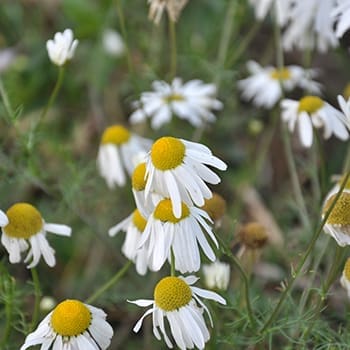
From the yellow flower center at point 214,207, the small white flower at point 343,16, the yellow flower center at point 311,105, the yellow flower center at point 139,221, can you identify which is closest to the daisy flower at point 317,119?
the yellow flower center at point 311,105

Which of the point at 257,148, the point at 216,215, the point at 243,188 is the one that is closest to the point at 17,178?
the point at 216,215

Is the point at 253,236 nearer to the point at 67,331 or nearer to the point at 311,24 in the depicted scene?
the point at 67,331

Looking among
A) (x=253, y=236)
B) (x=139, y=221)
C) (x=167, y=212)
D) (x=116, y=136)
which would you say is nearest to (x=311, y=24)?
(x=116, y=136)

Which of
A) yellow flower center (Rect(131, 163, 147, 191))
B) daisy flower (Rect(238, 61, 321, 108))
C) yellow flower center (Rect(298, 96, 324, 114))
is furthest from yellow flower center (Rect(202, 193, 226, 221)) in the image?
daisy flower (Rect(238, 61, 321, 108))

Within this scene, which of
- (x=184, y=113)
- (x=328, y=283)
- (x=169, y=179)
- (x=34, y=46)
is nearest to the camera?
(x=169, y=179)

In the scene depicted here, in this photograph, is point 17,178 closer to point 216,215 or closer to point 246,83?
point 216,215

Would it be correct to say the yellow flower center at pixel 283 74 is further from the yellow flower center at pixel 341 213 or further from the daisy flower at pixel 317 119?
the yellow flower center at pixel 341 213
